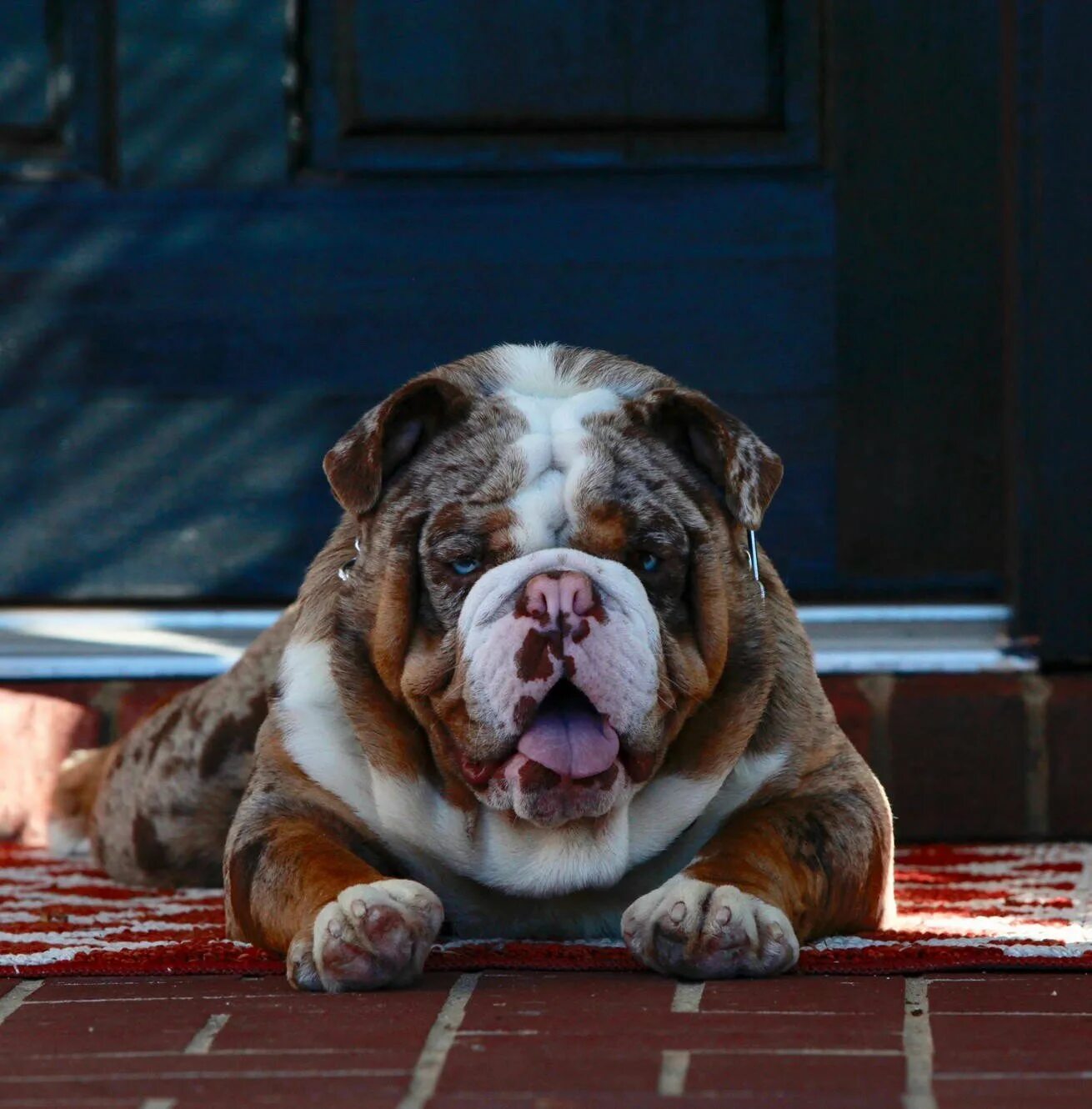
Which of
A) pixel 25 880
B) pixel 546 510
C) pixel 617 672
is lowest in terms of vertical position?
pixel 25 880

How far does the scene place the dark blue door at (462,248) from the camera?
447cm

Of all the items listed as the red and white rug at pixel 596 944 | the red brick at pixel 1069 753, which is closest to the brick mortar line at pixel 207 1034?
the red and white rug at pixel 596 944

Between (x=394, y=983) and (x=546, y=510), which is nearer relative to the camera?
(x=394, y=983)

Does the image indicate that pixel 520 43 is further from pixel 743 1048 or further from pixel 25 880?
pixel 743 1048

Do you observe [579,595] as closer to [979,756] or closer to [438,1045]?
[438,1045]

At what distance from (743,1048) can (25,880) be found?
6.57 ft

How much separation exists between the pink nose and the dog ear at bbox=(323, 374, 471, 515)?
1.33 feet

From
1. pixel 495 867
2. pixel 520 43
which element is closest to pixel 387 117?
pixel 520 43

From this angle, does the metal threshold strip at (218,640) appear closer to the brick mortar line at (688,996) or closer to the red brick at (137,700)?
the red brick at (137,700)

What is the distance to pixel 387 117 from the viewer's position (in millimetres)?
4508

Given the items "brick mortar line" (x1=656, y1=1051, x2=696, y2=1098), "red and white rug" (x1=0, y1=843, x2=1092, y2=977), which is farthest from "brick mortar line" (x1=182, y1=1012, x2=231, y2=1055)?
"brick mortar line" (x1=656, y1=1051, x2=696, y2=1098)

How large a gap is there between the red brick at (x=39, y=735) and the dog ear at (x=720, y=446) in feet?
5.88

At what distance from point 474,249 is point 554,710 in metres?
1.93

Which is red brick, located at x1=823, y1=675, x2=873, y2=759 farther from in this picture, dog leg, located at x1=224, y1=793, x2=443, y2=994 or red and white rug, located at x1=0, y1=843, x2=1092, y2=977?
dog leg, located at x1=224, y1=793, x2=443, y2=994
